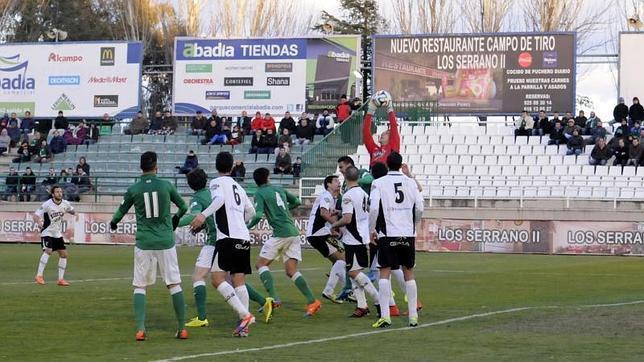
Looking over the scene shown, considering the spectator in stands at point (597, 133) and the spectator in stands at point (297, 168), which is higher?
the spectator in stands at point (597, 133)

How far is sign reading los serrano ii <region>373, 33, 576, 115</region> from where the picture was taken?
4738 centimetres

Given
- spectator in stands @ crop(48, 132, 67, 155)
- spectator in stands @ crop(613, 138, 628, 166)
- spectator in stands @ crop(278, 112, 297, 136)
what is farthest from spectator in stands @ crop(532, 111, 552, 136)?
spectator in stands @ crop(48, 132, 67, 155)

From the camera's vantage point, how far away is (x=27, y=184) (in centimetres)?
4341

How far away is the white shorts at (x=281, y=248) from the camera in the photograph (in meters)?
16.8

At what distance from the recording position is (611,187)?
38625 millimetres

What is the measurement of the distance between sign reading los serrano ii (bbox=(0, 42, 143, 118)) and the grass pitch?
28.0 meters

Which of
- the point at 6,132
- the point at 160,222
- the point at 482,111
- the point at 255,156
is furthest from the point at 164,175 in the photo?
the point at 160,222

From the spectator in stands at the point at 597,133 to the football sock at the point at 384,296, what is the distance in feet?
91.0

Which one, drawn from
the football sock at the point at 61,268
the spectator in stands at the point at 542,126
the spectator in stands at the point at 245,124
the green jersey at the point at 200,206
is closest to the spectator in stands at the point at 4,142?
the spectator in stands at the point at 245,124

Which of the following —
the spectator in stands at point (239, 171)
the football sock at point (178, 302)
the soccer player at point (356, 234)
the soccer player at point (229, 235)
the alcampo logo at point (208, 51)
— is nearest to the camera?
the football sock at point (178, 302)

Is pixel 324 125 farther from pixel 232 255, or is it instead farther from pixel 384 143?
pixel 232 255

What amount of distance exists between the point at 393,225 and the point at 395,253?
35 centimetres

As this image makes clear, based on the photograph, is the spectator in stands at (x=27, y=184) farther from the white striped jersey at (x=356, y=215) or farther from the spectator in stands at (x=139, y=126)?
the white striped jersey at (x=356, y=215)

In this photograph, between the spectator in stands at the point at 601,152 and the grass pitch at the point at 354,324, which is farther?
the spectator in stands at the point at 601,152
